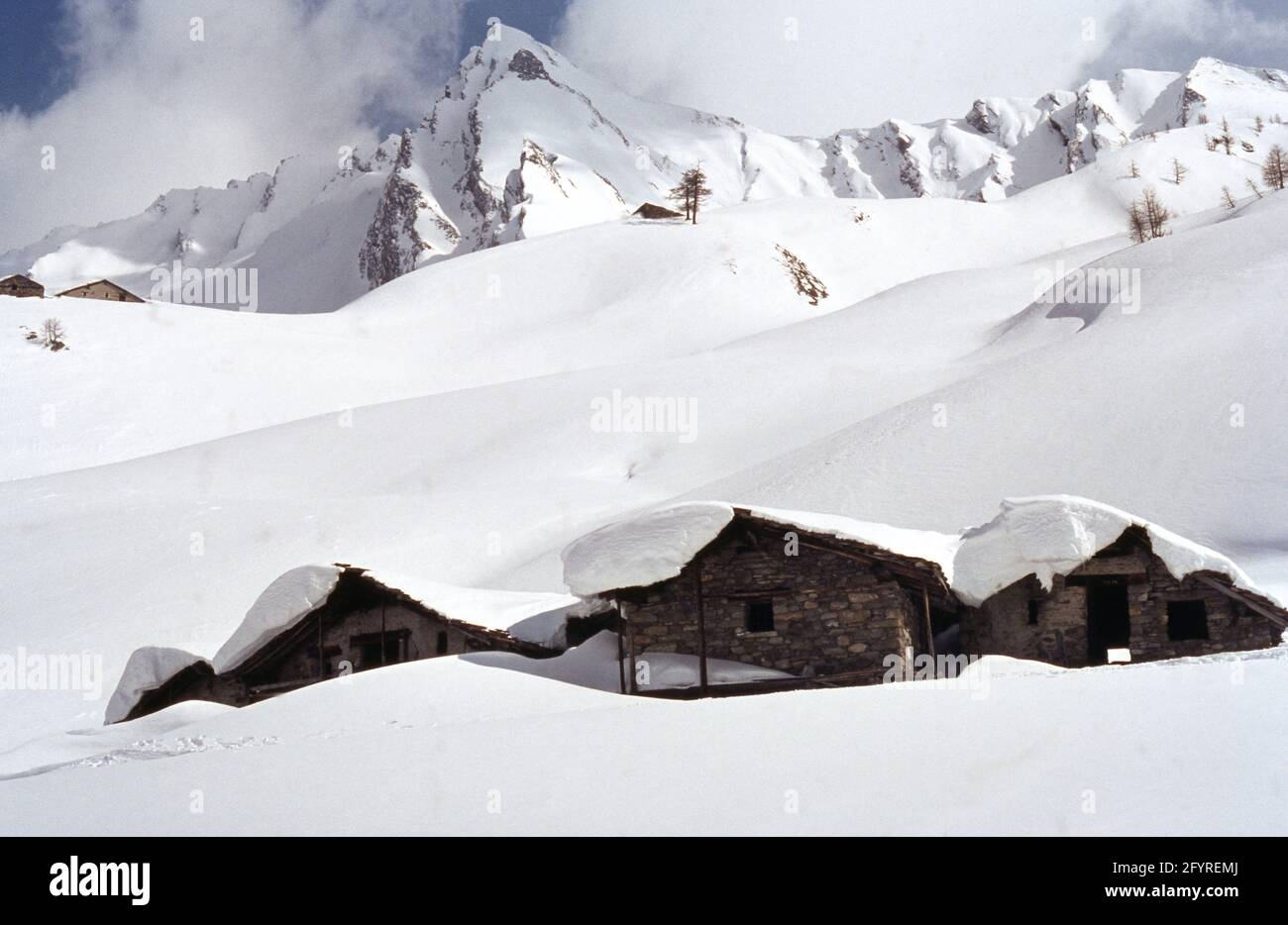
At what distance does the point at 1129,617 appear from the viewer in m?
19.7

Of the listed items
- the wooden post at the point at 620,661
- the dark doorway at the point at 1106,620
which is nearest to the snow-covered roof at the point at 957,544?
the wooden post at the point at 620,661

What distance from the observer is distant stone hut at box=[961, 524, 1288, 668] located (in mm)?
19109

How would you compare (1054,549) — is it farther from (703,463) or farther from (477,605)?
(703,463)

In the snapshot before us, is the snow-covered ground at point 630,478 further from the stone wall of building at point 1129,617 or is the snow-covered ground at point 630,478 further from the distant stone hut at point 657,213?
the distant stone hut at point 657,213

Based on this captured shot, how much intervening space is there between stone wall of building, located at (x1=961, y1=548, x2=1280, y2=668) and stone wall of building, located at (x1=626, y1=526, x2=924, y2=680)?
250 cm

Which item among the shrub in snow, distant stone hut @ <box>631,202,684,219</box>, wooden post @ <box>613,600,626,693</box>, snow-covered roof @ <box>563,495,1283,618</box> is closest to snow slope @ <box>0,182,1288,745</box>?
snow-covered roof @ <box>563,495,1283,618</box>

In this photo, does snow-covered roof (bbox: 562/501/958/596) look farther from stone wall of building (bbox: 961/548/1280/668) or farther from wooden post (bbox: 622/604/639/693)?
stone wall of building (bbox: 961/548/1280/668)

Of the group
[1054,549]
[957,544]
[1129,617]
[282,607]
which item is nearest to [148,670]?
[282,607]

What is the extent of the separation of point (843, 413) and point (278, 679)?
83.6 feet

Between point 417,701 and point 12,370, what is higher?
point 12,370

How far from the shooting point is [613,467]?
40344 millimetres
